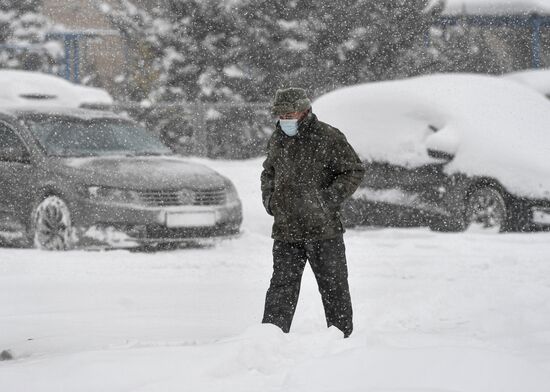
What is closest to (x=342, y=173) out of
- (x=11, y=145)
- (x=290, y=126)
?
(x=290, y=126)

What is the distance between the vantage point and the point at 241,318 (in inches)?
306

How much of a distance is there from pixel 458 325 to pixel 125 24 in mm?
15068

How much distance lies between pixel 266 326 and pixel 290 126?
47.8 inches

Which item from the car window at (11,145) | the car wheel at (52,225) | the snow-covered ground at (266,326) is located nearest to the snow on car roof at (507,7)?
Result: the snow-covered ground at (266,326)

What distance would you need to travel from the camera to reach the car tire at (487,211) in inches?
446

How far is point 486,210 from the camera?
11477 millimetres

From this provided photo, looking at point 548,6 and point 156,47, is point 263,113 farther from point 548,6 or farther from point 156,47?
point 548,6

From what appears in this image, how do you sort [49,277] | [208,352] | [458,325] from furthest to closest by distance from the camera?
[49,277]
[458,325]
[208,352]

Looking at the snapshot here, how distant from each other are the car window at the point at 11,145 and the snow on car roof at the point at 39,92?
4.40 m

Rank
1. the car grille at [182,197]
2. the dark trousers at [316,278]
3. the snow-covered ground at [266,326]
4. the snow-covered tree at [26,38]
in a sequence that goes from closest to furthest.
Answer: the snow-covered ground at [266,326]
the dark trousers at [316,278]
the car grille at [182,197]
the snow-covered tree at [26,38]

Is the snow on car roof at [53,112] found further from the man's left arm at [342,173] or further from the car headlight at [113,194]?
the man's left arm at [342,173]

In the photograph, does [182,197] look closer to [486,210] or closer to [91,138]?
[91,138]

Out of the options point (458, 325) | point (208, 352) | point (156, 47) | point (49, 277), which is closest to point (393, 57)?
point (156, 47)

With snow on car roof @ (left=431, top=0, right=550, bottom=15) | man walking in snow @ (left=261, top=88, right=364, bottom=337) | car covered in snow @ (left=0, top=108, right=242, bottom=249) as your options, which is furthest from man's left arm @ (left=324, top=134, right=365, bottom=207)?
snow on car roof @ (left=431, top=0, right=550, bottom=15)
